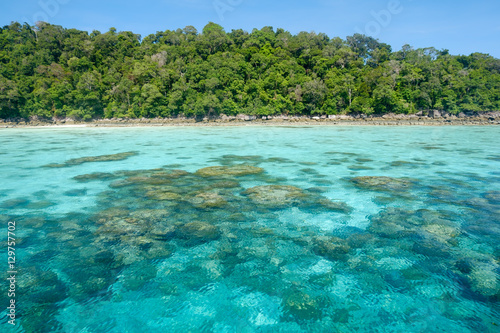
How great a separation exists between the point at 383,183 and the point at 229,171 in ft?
22.1

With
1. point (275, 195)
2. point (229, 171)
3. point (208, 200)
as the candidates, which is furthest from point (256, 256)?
point (229, 171)

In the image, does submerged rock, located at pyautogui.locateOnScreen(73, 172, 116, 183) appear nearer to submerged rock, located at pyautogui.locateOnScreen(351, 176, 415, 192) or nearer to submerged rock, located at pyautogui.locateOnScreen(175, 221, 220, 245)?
submerged rock, located at pyautogui.locateOnScreen(175, 221, 220, 245)

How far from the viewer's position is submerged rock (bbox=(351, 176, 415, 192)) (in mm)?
10586

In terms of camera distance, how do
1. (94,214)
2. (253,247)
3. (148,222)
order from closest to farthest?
(253,247), (148,222), (94,214)

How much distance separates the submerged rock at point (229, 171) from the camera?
1313cm

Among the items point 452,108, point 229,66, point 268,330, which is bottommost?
point 268,330

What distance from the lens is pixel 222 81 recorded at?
70500 mm

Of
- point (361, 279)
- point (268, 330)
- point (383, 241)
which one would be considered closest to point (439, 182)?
point (383, 241)

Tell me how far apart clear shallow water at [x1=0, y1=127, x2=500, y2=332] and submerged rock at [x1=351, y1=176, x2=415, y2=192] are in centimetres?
13

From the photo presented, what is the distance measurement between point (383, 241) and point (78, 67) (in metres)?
90.6

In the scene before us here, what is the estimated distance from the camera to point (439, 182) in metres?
11.7

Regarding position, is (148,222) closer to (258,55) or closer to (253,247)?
(253,247)

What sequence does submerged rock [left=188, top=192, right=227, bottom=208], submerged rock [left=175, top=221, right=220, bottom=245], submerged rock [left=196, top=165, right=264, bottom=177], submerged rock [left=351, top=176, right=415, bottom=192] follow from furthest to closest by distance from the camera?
1. submerged rock [left=196, top=165, right=264, bottom=177]
2. submerged rock [left=351, top=176, right=415, bottom=192]
3. submerged rock [left=188, top=192, right=227, bottom=208]
4. submerged rock [left=175, top=221, right=220, bottom=245]

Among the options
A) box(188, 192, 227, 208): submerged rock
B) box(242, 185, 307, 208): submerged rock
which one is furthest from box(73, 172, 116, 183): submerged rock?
box(242, 185, 307, 208): submerged rock
